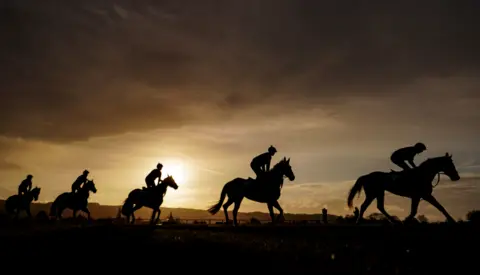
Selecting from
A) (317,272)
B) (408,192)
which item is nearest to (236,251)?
(317,272)

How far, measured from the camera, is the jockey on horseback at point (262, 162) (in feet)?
80.4

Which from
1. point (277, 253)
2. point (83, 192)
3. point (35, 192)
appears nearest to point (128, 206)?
point (83, 192)

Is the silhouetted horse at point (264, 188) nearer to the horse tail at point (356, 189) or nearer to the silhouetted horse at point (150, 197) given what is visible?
the horse tail at point (356, 189)

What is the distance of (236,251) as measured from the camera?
12492 mm

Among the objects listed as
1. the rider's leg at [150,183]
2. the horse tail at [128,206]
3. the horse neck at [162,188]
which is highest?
the rider's leg at [150,183]

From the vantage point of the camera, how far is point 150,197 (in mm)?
28719

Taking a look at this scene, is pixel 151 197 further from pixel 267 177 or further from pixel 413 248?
pixel 413 248

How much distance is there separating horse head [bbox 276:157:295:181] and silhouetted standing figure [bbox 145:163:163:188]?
7.55 m

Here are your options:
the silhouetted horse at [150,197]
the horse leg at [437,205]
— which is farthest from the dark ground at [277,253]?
the silhouetted horse at [150,197]

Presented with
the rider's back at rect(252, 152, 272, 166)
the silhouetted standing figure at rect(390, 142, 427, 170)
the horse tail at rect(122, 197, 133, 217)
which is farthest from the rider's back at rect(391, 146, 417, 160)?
the horse tail at rect(122, 197, 133, 217)

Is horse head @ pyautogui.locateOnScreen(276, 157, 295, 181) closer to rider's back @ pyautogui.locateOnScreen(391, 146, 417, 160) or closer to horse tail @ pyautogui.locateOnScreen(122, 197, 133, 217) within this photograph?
rider's back @ pyautogui.locateOnScreen(391, 146, 417, 160)

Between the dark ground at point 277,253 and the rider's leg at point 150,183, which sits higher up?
the rider's leg at point 150,183

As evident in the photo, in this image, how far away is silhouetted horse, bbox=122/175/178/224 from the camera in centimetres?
2848

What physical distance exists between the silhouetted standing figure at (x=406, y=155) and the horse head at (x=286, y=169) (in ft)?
17.2
